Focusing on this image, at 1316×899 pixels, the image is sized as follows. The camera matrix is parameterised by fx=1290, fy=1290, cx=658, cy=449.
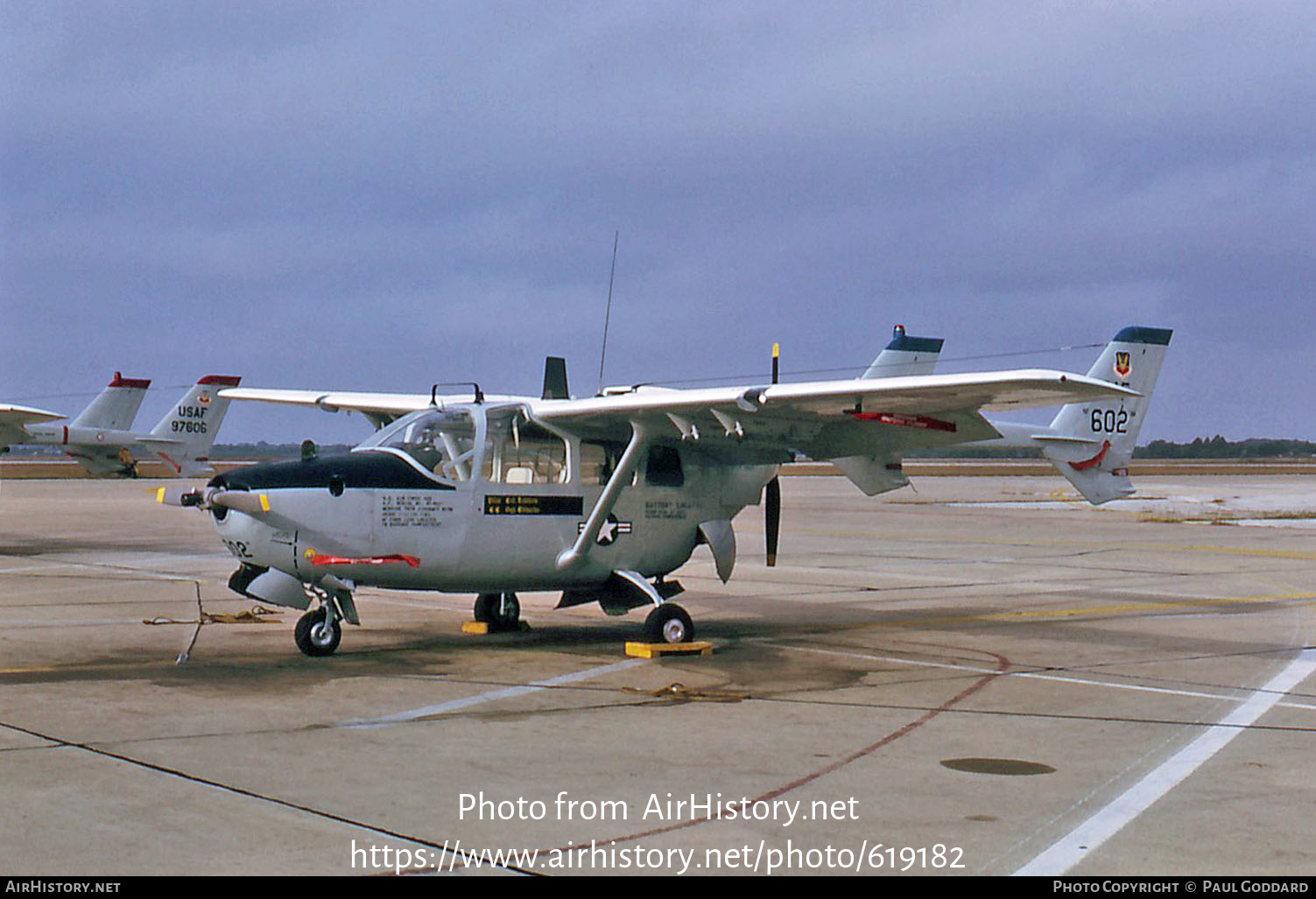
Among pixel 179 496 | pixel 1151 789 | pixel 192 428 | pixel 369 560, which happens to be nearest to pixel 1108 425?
pixel 369 560

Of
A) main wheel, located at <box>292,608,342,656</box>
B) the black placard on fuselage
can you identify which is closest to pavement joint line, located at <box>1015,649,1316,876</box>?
the black placard on fuselage

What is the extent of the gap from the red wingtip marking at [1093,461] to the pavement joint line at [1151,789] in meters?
5.95

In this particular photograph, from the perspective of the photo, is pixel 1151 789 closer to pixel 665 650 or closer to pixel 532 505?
pixel 665 650

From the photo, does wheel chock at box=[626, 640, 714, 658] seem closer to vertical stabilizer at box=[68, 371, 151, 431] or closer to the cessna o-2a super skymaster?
the cessna o-2a super skymaster

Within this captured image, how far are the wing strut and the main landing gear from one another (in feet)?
4.89

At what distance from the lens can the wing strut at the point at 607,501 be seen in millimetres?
12742

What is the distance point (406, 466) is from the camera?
11961mm

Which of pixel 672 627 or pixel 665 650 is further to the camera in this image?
pixel 672 627

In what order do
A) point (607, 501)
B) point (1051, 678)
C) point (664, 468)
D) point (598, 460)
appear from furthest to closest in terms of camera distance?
point (664, 468) → point (598, 460) → point (607, 501) → point (1051, 678)

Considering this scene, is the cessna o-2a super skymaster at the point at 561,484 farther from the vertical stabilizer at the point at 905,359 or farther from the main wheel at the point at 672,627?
the vertical stabilizer at the point at 905,359

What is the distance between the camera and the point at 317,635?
38.8 feet

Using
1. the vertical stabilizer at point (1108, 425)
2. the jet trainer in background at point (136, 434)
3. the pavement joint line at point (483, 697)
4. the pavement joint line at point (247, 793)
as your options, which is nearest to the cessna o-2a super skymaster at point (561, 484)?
the pavement joint line at point (483, 697)

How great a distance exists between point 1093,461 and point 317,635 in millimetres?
10059

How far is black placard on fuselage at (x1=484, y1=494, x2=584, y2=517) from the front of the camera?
40.5 feet
